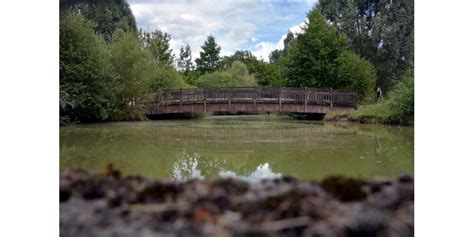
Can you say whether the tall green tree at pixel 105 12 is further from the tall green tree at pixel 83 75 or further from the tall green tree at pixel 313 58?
the tall green tree at pixel 313 58

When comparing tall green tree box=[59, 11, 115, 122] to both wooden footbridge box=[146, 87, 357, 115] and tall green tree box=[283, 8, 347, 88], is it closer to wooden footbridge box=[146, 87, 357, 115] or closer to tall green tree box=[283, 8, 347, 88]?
wooden footbridge box=[146, 87, 357, 115]

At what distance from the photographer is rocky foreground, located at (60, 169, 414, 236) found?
1.73 metres

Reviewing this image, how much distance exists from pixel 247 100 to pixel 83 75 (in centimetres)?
582

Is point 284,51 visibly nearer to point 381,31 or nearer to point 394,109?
point 394,109

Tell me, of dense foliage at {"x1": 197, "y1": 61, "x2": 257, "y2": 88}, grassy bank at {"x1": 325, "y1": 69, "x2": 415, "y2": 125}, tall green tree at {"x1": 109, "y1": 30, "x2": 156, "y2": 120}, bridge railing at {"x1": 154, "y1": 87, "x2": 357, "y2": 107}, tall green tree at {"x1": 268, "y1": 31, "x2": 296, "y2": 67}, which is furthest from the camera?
dense foliage at {"x1": 197, "y1": 61, "x2": 257, "y2": 88}

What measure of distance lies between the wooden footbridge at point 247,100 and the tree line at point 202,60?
1.46 ft

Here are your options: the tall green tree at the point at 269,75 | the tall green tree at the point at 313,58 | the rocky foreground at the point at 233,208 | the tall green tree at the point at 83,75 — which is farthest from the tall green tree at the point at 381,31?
the tall green tree at the point at 269,75

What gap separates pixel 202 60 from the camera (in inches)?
513

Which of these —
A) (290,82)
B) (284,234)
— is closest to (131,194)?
(284,234)

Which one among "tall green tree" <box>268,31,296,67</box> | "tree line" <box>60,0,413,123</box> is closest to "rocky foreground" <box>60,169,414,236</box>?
"tree line" <box>60,0,413,123</box>

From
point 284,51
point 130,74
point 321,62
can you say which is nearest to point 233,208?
point 130,74

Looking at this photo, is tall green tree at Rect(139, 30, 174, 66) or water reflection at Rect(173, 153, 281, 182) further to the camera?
tall green tree at Rect(139, 30, 174, 66)
